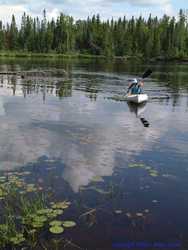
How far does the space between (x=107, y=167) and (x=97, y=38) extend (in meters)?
158

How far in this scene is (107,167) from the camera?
13.7 meters

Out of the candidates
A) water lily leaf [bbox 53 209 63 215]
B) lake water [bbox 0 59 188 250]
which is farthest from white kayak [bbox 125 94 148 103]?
water lily leaf [bbox 53 209 63 215]

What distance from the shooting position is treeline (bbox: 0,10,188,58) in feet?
A: 513

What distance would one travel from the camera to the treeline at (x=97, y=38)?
156 meters

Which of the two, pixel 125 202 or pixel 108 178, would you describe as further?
pixel 108 178

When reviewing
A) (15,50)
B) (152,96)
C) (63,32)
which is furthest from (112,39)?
(152,96)

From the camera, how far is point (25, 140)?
55.8ft

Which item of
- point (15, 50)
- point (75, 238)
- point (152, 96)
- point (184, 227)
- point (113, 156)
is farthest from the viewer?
point (15, 50)

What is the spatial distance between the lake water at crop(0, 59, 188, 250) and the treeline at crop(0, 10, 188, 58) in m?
130

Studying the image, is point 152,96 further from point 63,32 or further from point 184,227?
point 63,32

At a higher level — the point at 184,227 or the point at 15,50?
the point at 15,50

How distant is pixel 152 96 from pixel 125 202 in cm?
2688

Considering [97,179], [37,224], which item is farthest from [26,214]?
[97,179]

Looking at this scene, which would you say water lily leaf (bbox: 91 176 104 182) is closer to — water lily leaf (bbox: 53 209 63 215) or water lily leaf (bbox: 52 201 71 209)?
water lily leaf (bbox: 52 201 71 209)
